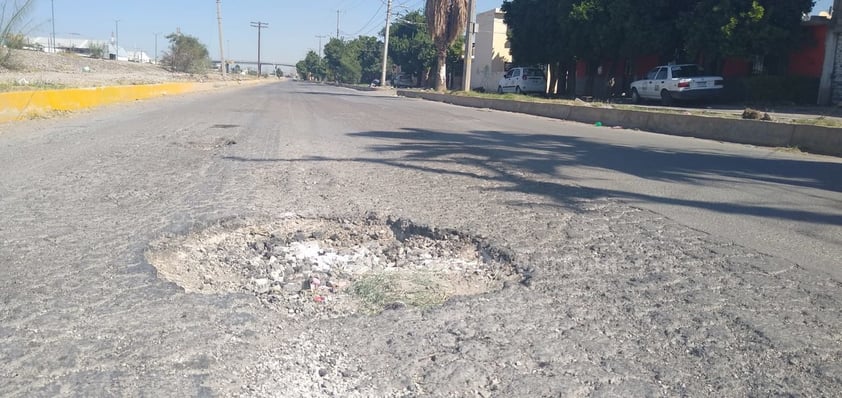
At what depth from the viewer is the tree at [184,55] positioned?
77312 mm

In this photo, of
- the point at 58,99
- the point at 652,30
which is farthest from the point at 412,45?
the point at 58,99

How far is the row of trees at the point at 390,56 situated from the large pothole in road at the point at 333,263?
39.7 metres

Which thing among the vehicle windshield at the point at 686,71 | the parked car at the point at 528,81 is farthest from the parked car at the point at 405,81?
the vehicle windshield at the point at 686,71

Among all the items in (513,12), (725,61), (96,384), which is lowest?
(96,384)

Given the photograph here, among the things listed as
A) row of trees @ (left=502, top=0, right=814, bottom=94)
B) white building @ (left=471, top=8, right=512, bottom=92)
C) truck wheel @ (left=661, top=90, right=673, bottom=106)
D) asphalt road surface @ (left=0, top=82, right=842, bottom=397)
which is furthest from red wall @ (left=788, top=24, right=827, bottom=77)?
white building @ (left=471, top=8, right=512, bottom=92)

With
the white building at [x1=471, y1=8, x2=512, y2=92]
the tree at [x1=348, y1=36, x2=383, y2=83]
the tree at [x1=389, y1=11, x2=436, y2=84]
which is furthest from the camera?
the tree at [x1=348, y1=36, x2=383, y2=83]

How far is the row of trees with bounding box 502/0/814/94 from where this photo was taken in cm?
2339

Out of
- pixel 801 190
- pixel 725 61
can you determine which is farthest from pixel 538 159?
pixel 725 61

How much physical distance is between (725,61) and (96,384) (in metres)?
29.9

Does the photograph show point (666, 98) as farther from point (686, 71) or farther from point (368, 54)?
point (368, 54)

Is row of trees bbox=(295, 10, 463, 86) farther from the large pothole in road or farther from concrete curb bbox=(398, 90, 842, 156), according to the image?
the large pothole in road

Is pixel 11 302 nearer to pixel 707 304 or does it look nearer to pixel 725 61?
pixel 707 304

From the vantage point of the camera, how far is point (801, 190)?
24.9ft

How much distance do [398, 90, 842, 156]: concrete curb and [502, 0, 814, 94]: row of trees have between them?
7752mm
